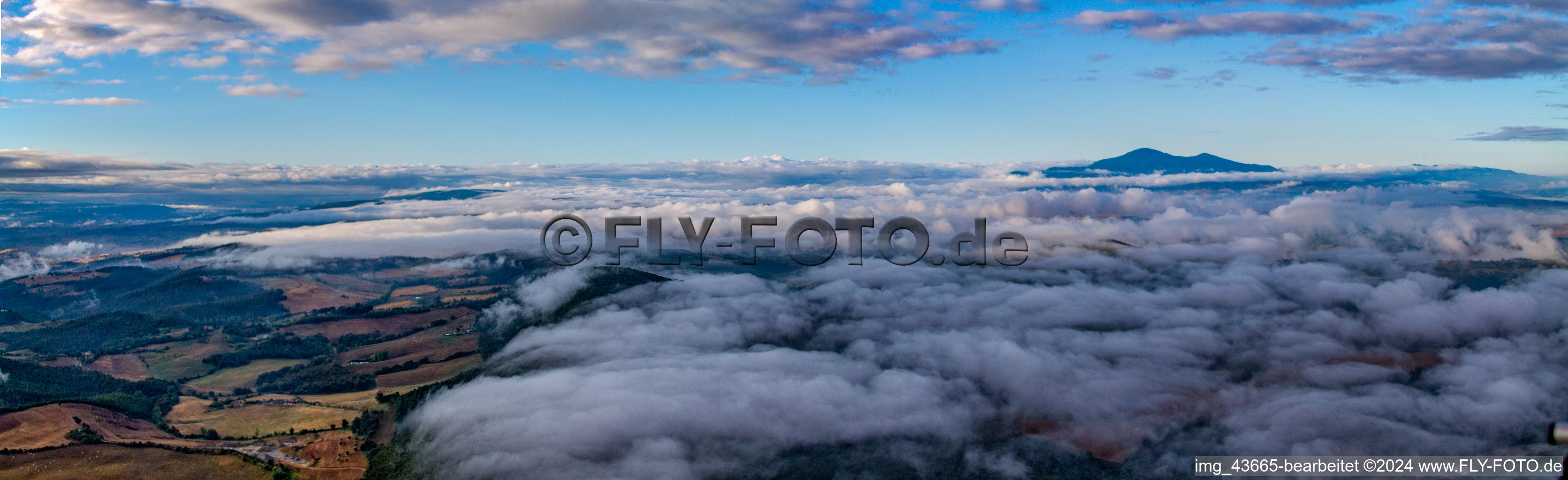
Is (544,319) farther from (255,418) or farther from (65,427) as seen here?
(65,427)

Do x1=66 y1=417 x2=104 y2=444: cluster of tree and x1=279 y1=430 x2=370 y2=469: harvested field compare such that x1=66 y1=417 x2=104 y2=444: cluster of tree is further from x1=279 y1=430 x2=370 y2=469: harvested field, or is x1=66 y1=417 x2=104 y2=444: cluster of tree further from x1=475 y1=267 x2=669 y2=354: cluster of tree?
x1=475 y1=267 x2=669 y2=354: cluster of tree

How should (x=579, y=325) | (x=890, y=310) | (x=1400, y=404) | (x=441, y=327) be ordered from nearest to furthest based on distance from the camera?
(x=1400, y=404) → (x=579, y=325) → (x=890, y=310) → (x=441, y=327)

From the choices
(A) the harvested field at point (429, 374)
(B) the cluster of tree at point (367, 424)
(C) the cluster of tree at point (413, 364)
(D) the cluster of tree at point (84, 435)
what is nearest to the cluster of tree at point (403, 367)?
(C) the cluster of tree at point (413, 364)

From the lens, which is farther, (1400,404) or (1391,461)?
(1400,404)

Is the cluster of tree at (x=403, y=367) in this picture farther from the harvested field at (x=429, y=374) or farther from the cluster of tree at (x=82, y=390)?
the cluster of tree at (x=82, y=390)

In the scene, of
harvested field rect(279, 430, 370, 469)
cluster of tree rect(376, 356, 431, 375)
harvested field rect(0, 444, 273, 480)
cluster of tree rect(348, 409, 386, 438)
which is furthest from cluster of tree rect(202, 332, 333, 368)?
harvested field rect(0, 444, 273, 480)

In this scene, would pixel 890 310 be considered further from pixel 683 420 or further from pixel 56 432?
pixel 56 432

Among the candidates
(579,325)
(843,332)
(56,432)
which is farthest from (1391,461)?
(56,432)
